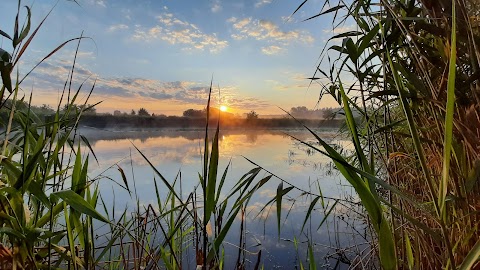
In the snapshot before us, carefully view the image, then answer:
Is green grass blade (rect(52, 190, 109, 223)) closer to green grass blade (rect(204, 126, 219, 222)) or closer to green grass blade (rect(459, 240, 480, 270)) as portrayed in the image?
green grass blade (rect(204, 126, 219, 222))

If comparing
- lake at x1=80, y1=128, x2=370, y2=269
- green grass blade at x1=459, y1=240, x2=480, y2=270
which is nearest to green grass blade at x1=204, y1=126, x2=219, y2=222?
lake at x1=80, y1=128, x2=370, y2=269

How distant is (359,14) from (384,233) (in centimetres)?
86

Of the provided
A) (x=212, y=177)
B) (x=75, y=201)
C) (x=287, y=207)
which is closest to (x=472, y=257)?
(x=212, y=177)

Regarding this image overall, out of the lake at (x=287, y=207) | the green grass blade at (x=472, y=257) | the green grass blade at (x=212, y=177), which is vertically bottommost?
the lake at (x=287, y=207)

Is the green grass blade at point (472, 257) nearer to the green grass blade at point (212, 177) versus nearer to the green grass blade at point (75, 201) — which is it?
the green grass blade at point (212, 177)

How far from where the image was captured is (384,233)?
0.55 metres

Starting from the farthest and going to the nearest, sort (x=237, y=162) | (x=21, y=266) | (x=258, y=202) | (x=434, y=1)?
(x=237, y=162), (x=258, y=202), (x=434, y=1), (x=21, y=266)

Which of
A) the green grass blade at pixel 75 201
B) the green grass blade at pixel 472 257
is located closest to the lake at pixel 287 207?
the green grass blade at pixel 75 201

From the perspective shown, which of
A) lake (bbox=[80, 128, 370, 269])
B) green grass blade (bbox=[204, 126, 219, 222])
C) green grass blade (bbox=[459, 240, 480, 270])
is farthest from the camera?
lake (bbox=[80, 128, 370, 269])

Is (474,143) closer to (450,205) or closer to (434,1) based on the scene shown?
(450,205)

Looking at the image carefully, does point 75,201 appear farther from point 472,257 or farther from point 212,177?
point 472,257

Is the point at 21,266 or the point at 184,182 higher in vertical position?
the point at 21,266

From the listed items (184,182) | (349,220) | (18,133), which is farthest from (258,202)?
(18,133)

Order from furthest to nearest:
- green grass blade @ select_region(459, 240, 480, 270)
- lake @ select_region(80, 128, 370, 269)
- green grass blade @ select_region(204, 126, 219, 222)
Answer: lake @ select_region(80, 128, 370, 269)
green grass blade @ select_region(204, 126, 219, 222)
green grass blade @ select_region(459, 240, 480, 270)
